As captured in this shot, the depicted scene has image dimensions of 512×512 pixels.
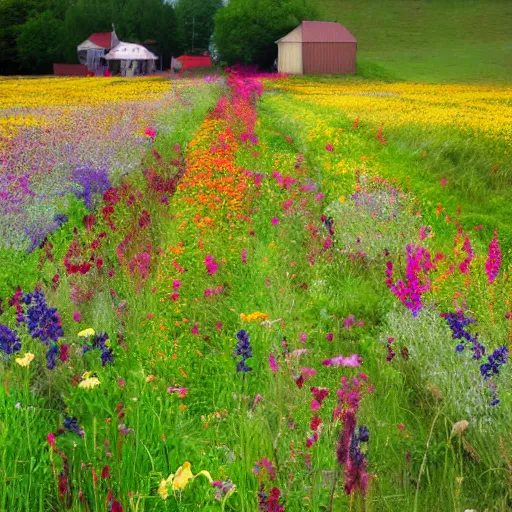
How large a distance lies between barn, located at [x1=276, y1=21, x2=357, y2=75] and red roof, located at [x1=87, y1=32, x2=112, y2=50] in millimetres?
20944

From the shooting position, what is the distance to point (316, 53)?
56094mm

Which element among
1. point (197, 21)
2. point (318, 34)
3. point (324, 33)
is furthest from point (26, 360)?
point (197, 21)

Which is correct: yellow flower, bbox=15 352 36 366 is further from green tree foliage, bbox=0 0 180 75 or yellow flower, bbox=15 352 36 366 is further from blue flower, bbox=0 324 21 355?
green tree foliage, bbox=0 0 180 75

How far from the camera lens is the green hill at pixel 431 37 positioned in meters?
54.6

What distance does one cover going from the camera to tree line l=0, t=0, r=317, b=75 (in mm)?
57750

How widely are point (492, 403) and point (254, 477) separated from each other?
1274 mm

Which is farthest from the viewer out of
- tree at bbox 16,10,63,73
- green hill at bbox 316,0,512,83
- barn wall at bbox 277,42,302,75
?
tree at bbox 16,10,63,73

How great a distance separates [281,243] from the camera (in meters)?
7.02

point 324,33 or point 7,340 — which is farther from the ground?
point 324,33

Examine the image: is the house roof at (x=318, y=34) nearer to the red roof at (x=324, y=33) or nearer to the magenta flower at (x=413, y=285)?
the red roof at (x=324, y=33)

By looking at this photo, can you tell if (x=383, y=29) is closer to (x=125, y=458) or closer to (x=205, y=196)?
(x=205, y=196)

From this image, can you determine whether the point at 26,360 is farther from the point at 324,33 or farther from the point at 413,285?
the point at 324,33

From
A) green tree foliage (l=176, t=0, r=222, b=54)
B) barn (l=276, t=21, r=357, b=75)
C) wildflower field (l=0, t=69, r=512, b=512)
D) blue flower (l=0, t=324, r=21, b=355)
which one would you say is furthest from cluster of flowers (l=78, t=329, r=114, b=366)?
green tree foliage (l=176, t=0, r=222, b=54)

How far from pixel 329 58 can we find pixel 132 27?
1036 inches
